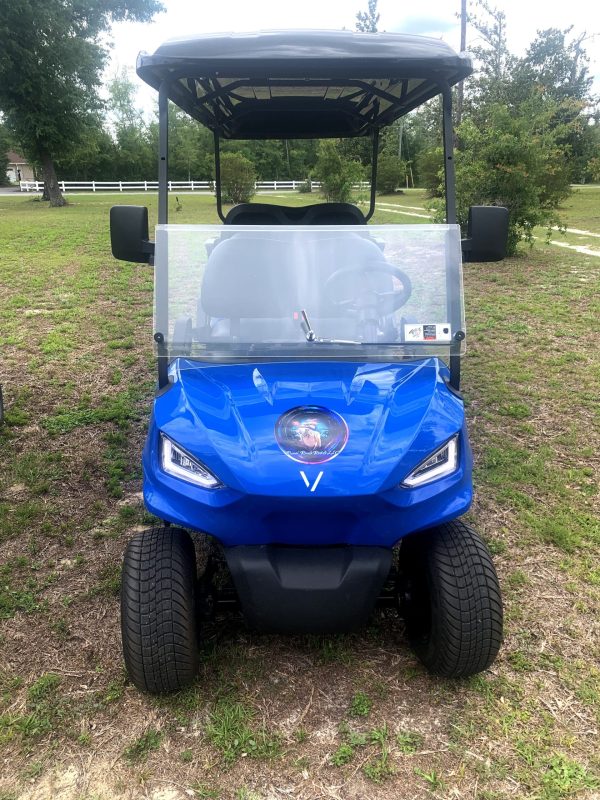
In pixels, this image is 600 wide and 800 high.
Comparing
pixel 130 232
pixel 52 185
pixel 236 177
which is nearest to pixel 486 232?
pixel 130 232

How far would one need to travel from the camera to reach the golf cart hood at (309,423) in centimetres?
189

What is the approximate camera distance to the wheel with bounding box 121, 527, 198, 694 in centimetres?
203

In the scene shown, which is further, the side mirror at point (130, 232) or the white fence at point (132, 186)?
the white fence at point (132, 186)

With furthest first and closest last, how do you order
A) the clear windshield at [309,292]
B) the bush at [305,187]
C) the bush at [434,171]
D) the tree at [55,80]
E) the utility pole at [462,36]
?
the bush at [305,187], the tree at [55,80], the utility pole at [462,36], the bush at [434,171], the clear windshield at [309,292]

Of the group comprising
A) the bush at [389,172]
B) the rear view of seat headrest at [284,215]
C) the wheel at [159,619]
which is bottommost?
the wheel at [159,619]

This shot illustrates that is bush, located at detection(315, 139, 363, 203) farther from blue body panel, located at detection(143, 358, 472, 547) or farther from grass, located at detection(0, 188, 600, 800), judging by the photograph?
blue body panel, located at detection(143, 358, 472, 547)

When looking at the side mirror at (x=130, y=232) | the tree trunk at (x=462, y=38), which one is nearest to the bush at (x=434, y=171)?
the tree trunk at (x=462, y=38)

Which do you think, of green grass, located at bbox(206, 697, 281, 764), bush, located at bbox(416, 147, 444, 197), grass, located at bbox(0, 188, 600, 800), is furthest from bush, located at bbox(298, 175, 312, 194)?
green grass, located at bbox(206, 697, 281, 764)

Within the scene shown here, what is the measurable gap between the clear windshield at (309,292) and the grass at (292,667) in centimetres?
109

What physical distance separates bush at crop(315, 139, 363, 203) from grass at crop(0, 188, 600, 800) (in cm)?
1302

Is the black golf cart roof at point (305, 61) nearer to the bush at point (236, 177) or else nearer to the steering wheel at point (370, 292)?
the steering wheel at point (370, 292)

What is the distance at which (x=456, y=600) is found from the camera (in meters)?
2.07

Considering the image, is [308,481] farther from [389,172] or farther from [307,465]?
[389,172]

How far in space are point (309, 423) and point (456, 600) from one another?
2.39ft
